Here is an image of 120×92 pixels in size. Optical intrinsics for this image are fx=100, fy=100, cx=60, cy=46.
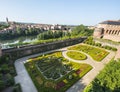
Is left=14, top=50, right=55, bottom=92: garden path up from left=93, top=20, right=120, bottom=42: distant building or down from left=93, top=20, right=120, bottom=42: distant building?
down

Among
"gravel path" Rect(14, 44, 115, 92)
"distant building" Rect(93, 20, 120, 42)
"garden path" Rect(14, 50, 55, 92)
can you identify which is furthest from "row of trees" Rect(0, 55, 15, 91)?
"distant building" Rect(93, 20, 120, 42)

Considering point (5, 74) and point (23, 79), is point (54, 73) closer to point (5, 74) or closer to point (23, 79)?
point (23, 79)

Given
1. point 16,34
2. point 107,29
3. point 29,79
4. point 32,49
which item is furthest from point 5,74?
point 16,34

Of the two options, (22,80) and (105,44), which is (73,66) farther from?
(105,44)

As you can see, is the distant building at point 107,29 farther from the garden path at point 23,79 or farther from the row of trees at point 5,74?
the row of trees at point 5,74

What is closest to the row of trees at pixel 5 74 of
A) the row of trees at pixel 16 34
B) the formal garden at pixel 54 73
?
the formal garden at pixel 54 73

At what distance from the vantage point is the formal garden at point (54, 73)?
17297mm

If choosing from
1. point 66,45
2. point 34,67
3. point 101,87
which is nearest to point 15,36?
point 66,45

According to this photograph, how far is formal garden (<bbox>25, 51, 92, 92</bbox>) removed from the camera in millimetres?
17297

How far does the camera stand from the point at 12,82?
673 inches

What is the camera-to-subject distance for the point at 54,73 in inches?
836

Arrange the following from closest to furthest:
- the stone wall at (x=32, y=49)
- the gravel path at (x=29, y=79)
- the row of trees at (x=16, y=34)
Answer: the gravel path at (x=29, y=79) < the stone wall at (x=32, y=49) < the row of trees at (x=16, y=34)

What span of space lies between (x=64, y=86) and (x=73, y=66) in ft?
27.2

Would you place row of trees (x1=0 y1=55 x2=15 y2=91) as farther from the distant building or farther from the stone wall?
the distant building
